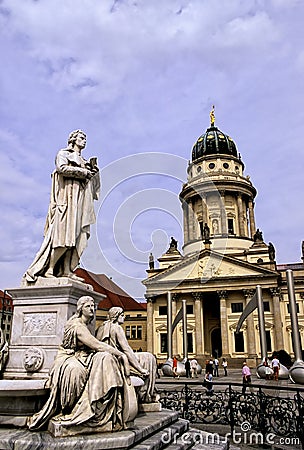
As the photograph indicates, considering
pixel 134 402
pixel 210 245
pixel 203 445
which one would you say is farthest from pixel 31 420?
pixel 210 245

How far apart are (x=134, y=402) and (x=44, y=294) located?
6.53 feet

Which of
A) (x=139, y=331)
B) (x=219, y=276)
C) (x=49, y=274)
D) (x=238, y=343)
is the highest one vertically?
(x=219, y=276)

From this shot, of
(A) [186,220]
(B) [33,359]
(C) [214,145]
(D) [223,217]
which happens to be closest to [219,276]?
(D) [223,217]

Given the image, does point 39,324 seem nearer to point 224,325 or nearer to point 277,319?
point 224,325

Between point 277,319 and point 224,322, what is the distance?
21.7 ft

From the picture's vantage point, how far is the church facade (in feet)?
156

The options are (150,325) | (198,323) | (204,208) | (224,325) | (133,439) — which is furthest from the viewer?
(204,208)

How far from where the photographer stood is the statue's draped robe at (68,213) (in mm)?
5352

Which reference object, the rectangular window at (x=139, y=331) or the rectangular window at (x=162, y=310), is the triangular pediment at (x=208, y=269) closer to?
the rectangular window at (x=162, y=310)

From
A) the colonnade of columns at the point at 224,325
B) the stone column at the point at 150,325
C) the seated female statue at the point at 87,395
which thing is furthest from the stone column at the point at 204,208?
the seated female statue at the point at 87,395

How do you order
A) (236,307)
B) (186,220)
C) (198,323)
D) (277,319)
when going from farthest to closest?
(186,220), (236,307), (198,323), (277,319)

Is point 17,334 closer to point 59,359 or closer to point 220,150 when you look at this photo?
point 59,359

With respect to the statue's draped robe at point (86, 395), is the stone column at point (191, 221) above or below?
above

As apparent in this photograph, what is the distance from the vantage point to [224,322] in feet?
157
